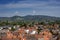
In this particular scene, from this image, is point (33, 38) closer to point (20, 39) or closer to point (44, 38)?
point (44, 38)

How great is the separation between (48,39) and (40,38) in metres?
1.32

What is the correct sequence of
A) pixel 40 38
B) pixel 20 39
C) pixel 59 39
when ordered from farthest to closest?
1. pixel 40 38
2. pixel 20 39
3. pixel 59 39

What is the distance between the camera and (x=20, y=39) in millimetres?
25656

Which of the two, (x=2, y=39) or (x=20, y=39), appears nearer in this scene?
(x=2, y=39)

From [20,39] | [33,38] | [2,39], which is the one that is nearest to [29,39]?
[33,38]

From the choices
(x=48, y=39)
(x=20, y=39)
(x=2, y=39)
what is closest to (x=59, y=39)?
(x=48, y=39)

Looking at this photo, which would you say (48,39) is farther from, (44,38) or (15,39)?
(15,39)

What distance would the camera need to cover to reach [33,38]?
2866 cm

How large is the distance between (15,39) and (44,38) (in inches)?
214

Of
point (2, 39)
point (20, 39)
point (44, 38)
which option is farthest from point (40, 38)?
point (2, 39)

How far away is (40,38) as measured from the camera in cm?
2788

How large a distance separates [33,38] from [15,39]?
4.28 m

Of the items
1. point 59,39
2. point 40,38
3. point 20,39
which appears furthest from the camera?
point 40,38

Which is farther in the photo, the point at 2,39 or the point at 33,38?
the point at 33,38
